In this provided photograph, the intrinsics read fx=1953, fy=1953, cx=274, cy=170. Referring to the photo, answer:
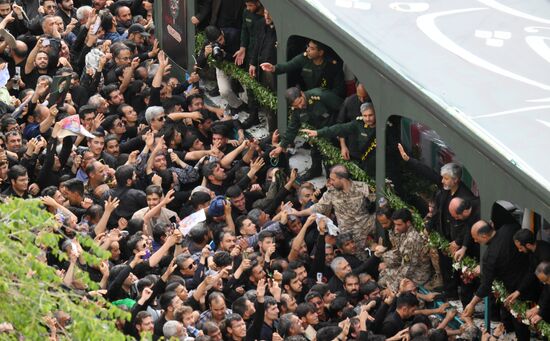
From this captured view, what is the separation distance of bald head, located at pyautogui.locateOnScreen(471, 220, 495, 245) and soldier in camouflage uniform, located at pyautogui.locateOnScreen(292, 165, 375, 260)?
7.44 ft

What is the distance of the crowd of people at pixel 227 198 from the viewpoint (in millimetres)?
19078

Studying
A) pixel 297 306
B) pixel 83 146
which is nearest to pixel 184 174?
pixel 83 146

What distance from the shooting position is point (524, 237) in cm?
1872

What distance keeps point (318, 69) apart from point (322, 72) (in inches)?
2.3

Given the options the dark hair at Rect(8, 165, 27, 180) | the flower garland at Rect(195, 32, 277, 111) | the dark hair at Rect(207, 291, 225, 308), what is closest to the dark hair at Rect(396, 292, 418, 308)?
the dark hair at Rect(207, 291, 225, 308)

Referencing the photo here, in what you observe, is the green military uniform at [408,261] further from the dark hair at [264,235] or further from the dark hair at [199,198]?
the dark hair at [199,198]

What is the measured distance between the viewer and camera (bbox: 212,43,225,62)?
2467 cm

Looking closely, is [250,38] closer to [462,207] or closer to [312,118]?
[312,118]

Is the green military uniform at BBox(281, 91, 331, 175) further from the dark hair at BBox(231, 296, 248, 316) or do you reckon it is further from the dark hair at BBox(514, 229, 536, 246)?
the dark hair at BBox(514, 229, 536, 246)

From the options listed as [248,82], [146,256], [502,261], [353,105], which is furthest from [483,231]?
[248,82]

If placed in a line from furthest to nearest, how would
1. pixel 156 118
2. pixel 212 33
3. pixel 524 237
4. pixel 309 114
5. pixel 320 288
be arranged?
pixel 212 33 < pixel 156 118 < pixel 309 114 < pixel 320 288 < pixel 524 237

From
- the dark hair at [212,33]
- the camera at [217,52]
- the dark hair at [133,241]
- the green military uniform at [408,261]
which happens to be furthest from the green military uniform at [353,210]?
the dark hair at [212,33]

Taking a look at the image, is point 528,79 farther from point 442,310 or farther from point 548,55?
point 442,310

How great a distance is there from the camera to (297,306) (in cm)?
1942
